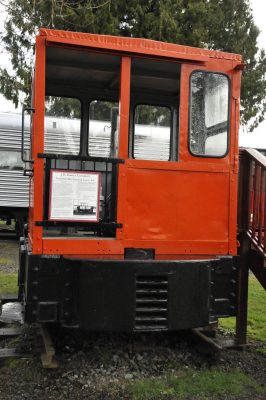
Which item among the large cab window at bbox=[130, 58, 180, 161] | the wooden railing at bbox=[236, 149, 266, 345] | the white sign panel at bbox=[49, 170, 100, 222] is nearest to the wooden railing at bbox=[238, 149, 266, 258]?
the wooden railing at bbox=[236, 149, 266, 345]

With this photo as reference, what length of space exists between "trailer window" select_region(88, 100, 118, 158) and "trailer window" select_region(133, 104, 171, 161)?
279 millimetres

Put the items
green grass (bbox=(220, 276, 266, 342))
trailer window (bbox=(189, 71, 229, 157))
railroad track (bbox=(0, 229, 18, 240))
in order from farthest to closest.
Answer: railroad track (bbox=(0, 229, 18, 240)) < green grass (bbox=(220, 276, 266, 342)) < trailer window (bbox=(189, 71, 229, 157))

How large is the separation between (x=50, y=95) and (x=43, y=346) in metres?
2.62

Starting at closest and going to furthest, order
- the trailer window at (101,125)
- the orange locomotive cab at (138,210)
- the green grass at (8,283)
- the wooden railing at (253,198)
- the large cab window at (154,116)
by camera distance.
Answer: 1. the orange locomotive cab at (138,210)
2. the wooden railing at (253,198)
3. the large cab window at (154,116)
4. the trailer window at (101,125)
5. the green grass at (8,283)

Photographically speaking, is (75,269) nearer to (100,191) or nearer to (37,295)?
(37,295)

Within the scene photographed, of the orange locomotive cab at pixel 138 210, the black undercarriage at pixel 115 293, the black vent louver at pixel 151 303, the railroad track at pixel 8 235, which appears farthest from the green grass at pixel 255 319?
the railroad track at pixel 8 235

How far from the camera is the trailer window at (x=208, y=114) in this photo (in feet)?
14.8

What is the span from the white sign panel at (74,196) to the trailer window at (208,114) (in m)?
1.02

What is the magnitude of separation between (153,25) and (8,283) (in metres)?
9.01

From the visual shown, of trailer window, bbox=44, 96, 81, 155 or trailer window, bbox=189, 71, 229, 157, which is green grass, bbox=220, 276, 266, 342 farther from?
trailer window, bbox=44, 96, 81, 155

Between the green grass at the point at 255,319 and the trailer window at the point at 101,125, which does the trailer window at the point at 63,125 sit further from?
the green grass at the point at 255,319

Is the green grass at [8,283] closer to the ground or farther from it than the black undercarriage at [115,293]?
closer to the ground

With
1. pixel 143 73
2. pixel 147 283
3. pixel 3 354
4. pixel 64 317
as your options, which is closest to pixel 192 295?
pixel 147 283

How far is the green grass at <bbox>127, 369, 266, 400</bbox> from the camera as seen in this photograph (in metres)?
3.98
